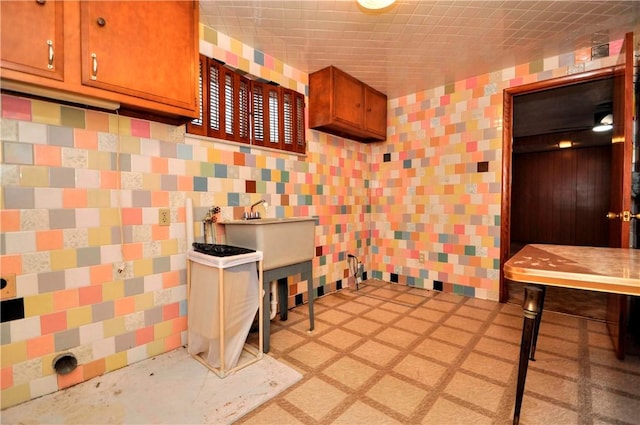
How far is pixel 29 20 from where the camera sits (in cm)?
125

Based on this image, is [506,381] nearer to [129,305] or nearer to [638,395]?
[638,395]

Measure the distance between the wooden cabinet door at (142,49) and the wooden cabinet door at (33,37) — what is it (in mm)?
92

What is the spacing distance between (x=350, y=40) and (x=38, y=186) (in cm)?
229

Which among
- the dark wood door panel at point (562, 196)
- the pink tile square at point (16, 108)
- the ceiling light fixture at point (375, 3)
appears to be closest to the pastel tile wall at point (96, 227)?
the pink tile square at point (16, 108)

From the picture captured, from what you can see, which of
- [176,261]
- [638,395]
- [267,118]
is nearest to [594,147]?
[638,395]

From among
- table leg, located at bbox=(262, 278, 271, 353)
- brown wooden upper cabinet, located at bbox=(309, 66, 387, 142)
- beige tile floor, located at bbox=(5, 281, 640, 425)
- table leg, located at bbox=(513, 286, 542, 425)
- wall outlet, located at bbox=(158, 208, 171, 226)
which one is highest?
brown wooden upper cabinet, located at bbox=(309, 66, 387, 142)

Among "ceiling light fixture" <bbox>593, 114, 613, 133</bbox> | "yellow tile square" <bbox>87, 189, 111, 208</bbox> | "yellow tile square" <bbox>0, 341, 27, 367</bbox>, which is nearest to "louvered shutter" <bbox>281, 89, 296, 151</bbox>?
"yellow tile square" <bbox>87, 189, 111, 208</bbox>

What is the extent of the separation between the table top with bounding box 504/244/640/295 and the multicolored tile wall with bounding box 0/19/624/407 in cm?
160

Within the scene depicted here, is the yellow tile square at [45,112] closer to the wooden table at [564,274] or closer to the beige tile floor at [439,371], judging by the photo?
the beige tile floor at [439,371]

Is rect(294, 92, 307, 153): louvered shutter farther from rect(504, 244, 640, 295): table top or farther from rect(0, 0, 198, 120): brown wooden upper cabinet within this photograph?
rect(504, 244, 640, 295): table top

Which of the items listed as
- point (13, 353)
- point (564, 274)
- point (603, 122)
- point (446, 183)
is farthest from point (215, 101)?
point (603, 122)

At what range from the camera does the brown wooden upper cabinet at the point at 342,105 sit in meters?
2.83

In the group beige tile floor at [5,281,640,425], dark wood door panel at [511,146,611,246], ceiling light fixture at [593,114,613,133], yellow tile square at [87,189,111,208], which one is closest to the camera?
beige tile floor at [5,281,640,425]

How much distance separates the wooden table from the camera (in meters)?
1.06
